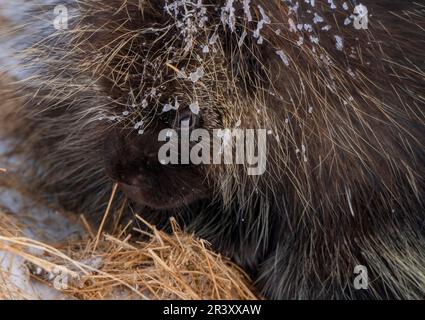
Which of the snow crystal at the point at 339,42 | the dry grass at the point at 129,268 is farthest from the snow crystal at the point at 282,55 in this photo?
the dry grass at the point at 129,268

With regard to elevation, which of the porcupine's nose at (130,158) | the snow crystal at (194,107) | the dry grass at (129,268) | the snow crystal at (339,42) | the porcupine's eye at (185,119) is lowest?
→ the dry grass at (129,268)

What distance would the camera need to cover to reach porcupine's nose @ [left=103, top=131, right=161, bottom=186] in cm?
212

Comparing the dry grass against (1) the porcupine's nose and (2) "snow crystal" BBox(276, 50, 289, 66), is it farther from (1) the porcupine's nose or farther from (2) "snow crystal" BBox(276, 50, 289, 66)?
(2) "snow crystal" BBox(276, 50, 289, 66)

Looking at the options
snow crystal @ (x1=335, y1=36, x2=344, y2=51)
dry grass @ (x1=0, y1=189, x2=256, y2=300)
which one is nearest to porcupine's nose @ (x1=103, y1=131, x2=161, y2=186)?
dry grass @ (x1=0, y1=189, x2=256, y2=300)

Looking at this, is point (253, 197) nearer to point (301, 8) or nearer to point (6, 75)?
Answer: point (301, 8)

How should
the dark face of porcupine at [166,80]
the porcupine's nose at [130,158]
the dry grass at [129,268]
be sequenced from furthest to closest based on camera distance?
1. the dry grass at [129,268]
2. the porcupine's nose at [130,158]
3. the dark face of porcupine at [166,80]

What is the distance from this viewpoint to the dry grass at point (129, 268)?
2.23 metres

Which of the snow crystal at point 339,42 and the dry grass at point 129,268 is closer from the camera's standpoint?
the snow crystal at point 339,42

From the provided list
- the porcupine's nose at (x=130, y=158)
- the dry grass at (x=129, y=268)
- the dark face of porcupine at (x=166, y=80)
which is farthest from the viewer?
the dry grass at (x=129, y=268)

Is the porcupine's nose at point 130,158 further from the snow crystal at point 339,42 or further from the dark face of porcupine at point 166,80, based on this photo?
the snow crystal at point 339,42

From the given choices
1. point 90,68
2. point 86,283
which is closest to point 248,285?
point 86,283

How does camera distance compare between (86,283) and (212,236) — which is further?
(212,236)

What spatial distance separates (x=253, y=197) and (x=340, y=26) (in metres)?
0.69

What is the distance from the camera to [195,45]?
1991 mm
